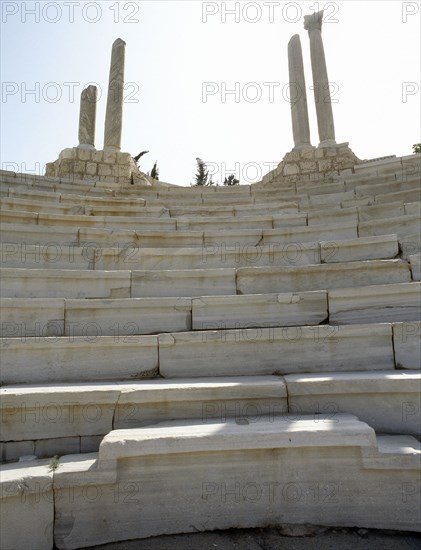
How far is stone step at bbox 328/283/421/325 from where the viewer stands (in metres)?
3.62

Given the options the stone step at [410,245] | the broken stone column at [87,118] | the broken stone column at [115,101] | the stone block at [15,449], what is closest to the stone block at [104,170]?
the broken stone column at [87,118]

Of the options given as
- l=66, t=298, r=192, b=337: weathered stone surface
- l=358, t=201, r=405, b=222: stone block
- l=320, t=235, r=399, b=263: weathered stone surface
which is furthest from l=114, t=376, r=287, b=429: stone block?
l=358, t=201, r=405, b=222: stone block

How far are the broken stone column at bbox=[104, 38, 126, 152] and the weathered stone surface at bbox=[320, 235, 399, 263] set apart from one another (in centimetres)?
907

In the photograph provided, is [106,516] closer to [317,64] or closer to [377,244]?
[377,244]

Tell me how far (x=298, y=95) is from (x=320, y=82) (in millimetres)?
782

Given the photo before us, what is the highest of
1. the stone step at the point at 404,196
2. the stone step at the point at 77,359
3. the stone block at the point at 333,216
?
the stone step at the point at 404,196

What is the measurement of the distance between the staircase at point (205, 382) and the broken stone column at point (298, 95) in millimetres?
7511

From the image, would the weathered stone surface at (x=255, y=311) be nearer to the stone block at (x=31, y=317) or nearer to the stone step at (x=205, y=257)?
the stone step at (x=205, y=257)

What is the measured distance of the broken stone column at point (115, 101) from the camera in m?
12.2

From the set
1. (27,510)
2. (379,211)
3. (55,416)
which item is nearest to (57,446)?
(55,416)

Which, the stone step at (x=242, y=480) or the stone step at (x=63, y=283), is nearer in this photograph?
the stone step at (x=242, y=480)

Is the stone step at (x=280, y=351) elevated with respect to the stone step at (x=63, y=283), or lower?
lower

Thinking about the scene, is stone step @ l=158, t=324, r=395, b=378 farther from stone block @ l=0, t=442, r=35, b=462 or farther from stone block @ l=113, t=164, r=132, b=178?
stone block @ l=113, t=164, r=132, b=178

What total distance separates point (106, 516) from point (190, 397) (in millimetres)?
835
